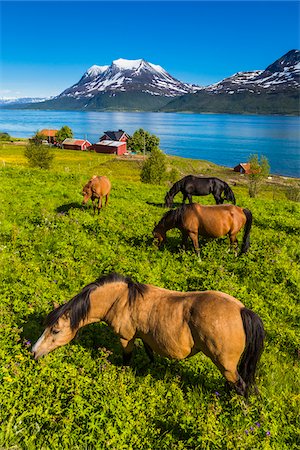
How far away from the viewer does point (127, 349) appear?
5711 millimetres

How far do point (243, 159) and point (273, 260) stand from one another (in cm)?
13730

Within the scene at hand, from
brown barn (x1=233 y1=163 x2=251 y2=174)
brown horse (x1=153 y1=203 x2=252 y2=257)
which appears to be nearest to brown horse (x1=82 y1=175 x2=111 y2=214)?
brown horse (x1=153 y1=203 x2=252 y2=257)

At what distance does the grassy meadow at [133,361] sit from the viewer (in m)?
4.53

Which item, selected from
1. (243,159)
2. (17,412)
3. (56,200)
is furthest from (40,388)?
(243,159)

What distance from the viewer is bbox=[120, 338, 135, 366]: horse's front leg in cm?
566

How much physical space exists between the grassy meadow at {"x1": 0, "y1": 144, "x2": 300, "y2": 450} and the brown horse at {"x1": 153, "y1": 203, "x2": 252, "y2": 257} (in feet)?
2.10

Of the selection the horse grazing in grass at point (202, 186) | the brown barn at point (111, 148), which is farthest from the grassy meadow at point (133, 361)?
the brown barn at point (111, 148)

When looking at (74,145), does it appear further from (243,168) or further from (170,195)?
(170,195)

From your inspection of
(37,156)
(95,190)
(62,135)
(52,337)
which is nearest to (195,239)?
(95,190)

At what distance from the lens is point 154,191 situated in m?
20.6

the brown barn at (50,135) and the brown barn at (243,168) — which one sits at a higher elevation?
the brown barn at (50,135)

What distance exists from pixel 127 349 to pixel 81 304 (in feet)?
4.27

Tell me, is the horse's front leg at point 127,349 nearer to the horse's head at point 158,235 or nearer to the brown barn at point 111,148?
the horse's head at point 158,235

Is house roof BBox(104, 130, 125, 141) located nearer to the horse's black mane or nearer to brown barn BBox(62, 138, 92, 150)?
brown barn BBox(62, 138, 92, 150)
